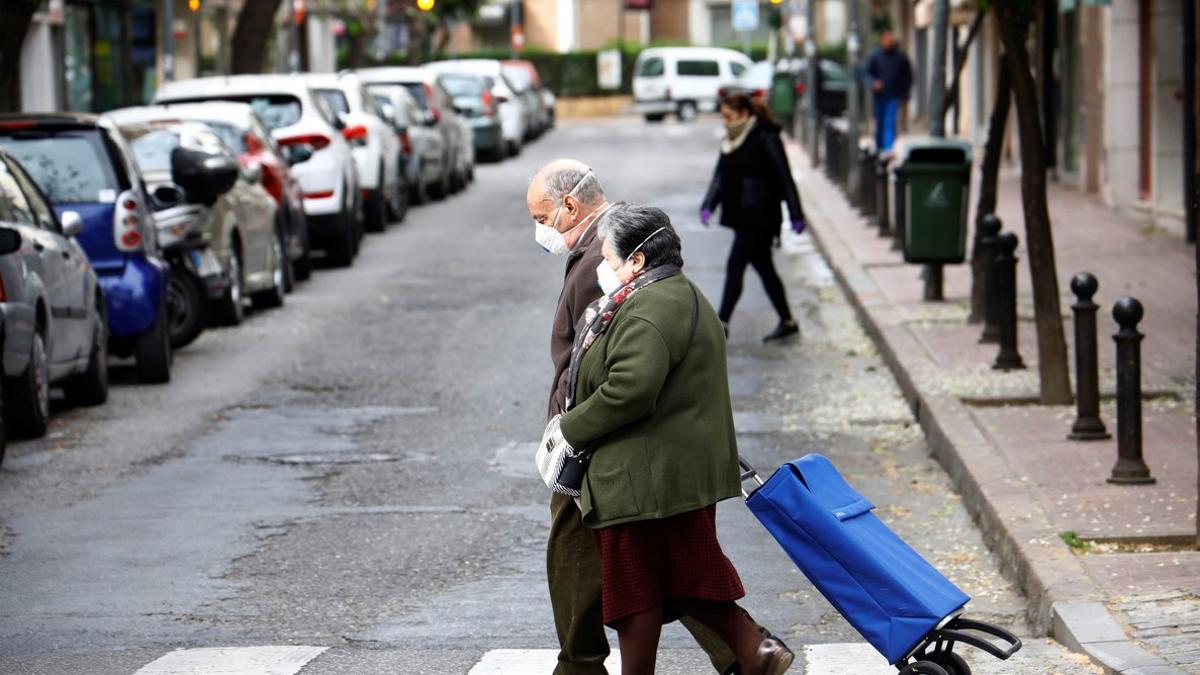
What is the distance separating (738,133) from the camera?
15.4 meters

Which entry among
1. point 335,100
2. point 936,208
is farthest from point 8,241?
point 335,100

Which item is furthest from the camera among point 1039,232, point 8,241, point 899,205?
point 899,205

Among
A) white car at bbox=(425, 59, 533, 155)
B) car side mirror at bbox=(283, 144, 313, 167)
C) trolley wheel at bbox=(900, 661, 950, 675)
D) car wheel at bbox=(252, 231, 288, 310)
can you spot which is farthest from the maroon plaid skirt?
white car at bbox=(425, 59, 533, 155)

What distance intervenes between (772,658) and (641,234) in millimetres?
1210

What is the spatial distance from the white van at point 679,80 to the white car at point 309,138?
40.0 m

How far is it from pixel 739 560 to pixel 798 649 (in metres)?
1.43

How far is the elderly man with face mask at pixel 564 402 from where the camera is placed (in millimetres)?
6105

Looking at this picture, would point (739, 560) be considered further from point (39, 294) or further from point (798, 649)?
point (39, 294)

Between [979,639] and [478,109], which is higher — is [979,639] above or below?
below

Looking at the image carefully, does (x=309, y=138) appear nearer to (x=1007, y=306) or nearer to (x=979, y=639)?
(x=1007, y=306)

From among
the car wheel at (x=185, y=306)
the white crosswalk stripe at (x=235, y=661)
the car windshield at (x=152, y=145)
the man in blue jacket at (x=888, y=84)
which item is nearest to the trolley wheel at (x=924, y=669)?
the white crosswalk stripe at (x=235, y=661)

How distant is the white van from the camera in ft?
201

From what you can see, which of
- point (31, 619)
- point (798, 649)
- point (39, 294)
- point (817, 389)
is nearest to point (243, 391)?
point (39, 294)

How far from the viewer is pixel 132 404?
43.2ft
